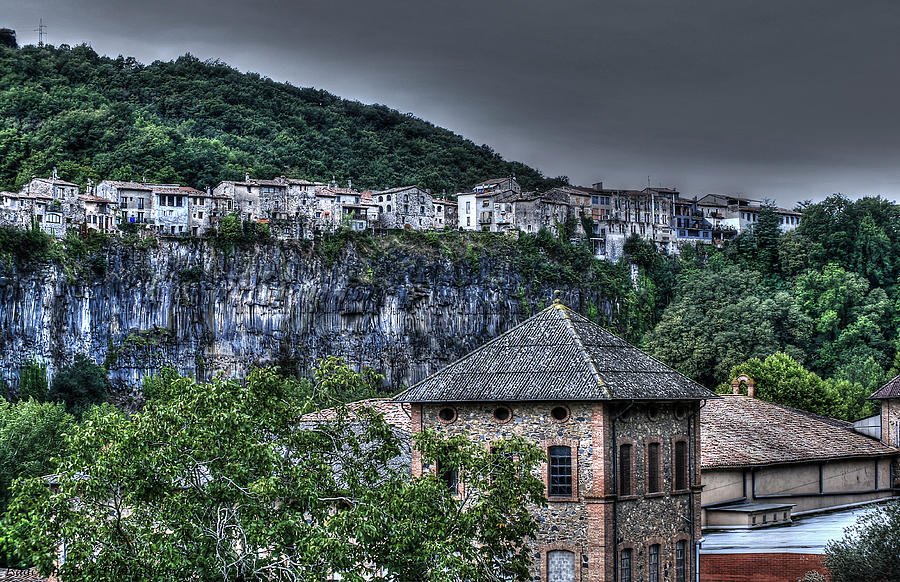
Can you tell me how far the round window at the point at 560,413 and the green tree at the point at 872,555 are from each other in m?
8.38

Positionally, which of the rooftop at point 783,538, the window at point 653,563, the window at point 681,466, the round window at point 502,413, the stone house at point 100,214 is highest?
the stone house at point 100,214

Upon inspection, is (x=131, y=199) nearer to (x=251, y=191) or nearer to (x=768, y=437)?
(x=251, y=191)

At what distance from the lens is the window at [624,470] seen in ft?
131

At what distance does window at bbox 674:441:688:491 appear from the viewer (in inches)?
1667

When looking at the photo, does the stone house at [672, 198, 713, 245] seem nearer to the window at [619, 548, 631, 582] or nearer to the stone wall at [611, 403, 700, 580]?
the stone wall at [611, 403, 700, 580]

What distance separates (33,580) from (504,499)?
Answer: 24.7 metres

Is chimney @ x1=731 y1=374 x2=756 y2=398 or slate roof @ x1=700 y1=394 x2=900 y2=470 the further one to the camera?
chimney @ x1=731 y1=374 x2=756 y2=398

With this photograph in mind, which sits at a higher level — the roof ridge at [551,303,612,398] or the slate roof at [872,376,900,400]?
the roof ridge at [551,303,612,398]

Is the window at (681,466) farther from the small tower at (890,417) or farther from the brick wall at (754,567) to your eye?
the small tower at (890,417)

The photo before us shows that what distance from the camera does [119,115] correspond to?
6506 inches

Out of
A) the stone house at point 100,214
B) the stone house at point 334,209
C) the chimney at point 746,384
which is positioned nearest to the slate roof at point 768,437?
the chimney at point 746,384

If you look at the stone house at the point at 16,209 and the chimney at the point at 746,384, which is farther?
the stone house at the point at 16,209

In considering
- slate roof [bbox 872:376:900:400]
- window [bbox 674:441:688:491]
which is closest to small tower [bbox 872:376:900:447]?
slate roof [bbox 872:376:900:400]

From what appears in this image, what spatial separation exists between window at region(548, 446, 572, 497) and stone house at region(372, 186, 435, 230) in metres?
112
